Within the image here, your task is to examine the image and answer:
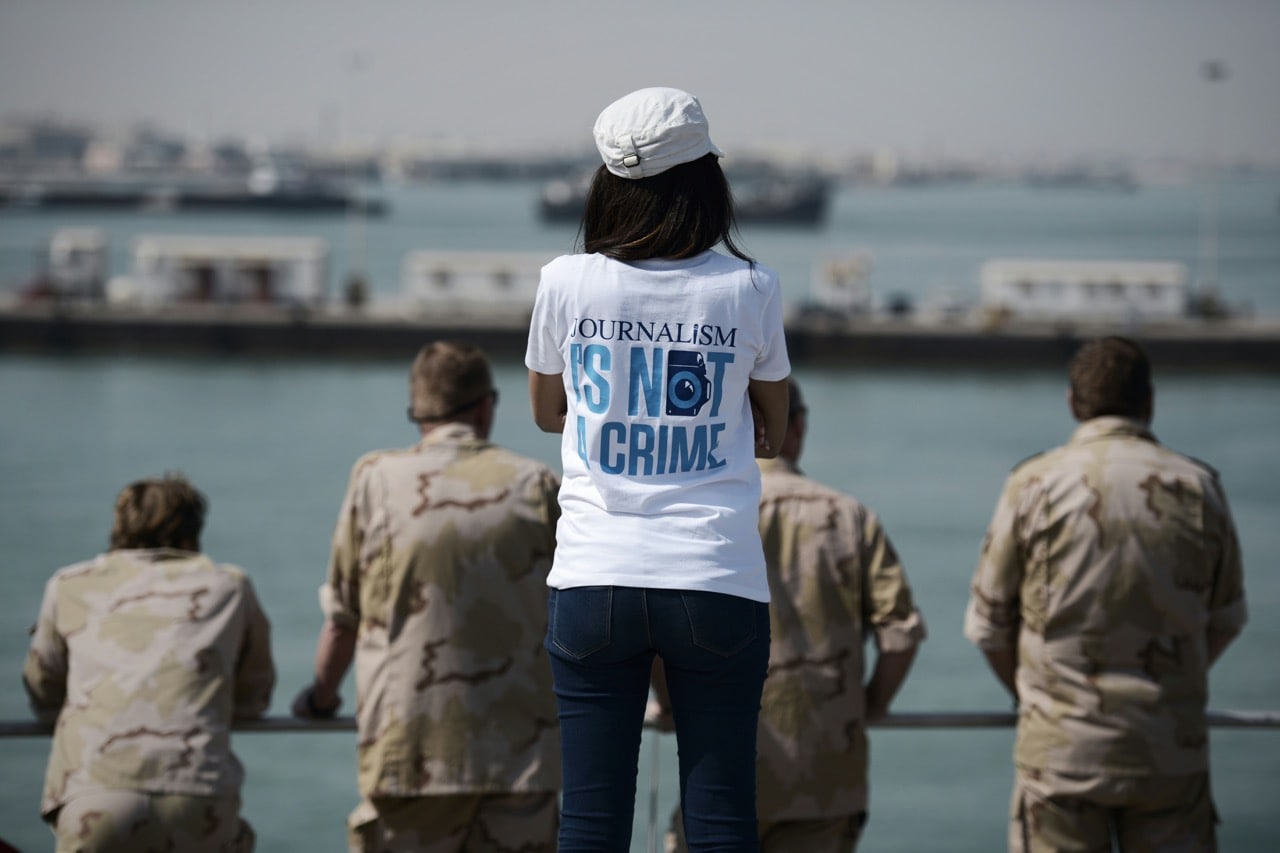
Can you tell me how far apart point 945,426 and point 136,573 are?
32612 mm

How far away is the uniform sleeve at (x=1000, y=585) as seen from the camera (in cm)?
303

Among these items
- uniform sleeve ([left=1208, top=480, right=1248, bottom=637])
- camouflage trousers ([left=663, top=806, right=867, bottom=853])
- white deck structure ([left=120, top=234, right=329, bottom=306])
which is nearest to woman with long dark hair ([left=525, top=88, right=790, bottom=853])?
camouflage trousers ([left=663, top=806, right=867, bottom=853])

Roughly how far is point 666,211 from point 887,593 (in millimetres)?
1193

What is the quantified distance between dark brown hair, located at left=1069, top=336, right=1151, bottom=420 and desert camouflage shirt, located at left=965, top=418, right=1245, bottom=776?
0.06 meters

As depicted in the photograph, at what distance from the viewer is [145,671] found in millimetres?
2912

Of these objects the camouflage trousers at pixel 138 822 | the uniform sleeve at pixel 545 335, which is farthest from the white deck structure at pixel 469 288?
the uniform sleeve at pixel 545 335

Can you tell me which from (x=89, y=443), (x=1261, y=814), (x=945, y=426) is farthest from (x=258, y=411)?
(x=1261, y=814)

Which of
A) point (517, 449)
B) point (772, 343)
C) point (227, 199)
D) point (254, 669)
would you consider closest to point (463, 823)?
point (254, 669)

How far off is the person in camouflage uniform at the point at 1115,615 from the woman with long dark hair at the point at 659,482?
112 cm

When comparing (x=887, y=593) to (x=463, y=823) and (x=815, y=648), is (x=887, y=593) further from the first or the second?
(x=463, y=823)

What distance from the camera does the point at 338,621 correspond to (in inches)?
119

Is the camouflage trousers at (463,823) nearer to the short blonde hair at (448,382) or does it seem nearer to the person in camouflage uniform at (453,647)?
the person in camouflage uniform at (453,647)

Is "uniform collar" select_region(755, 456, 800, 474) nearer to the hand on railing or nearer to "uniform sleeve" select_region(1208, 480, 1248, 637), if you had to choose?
"uniform sleeve" select_region(1208, 480, 1248, 637)

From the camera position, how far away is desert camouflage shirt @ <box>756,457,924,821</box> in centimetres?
298
